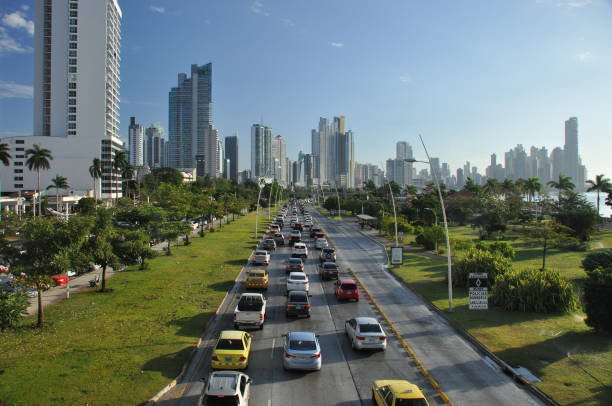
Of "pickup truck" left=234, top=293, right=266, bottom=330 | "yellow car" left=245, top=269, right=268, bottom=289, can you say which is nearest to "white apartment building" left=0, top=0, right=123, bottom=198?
"yellow car" left=245, top=269, right=268, bottom=289

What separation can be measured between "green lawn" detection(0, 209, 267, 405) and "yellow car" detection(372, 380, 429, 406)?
702cm

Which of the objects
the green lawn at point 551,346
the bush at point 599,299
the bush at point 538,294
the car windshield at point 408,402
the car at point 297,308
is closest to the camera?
the car windshield at point 408,402

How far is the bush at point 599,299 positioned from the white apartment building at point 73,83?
124714mm

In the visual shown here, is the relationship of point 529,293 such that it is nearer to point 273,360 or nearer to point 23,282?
point 273,360

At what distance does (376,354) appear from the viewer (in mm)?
17828

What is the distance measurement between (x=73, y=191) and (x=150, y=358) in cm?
11583

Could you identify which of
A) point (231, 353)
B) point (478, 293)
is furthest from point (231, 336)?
point (478, 293)

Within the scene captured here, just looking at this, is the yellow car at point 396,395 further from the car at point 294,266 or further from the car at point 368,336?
the car at point 294,266

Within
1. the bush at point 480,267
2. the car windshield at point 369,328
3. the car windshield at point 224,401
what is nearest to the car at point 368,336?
the car windshield at point 369,328

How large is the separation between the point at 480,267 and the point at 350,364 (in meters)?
17.3

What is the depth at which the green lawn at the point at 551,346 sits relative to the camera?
47.5ft

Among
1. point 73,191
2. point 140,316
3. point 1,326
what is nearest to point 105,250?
point 140,316

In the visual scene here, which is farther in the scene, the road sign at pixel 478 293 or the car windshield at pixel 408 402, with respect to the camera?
the road sign at pixel 478 293

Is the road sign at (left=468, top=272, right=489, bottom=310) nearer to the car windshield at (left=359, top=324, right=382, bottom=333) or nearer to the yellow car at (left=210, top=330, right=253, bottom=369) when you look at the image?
the car windshield at (left=359, top=324, right=382, bottom=333)
